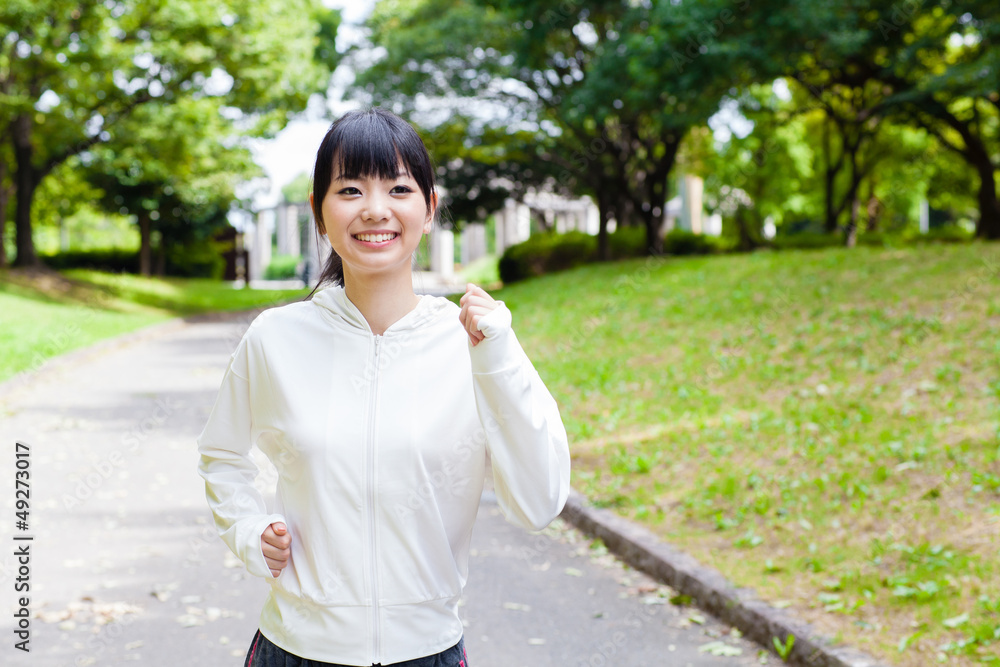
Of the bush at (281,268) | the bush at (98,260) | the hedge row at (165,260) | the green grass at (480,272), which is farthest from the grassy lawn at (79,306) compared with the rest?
the bush at (281,268)

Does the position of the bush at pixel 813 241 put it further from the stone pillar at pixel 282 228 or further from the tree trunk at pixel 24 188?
the stone pillar at pixel 282 228

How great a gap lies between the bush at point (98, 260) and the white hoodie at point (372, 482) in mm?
34776

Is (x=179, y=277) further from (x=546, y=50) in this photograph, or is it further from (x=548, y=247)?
(x=546, y=50)

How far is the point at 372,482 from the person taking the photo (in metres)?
1.71

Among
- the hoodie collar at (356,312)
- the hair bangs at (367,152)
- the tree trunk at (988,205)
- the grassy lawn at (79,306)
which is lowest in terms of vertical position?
the grassy lawn at (79,306)

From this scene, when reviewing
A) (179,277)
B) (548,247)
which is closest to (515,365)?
(548,247)

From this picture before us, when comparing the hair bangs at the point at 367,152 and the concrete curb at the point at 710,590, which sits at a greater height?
the hair bangs at the point at 367,152

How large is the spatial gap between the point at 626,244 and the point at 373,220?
22.8m

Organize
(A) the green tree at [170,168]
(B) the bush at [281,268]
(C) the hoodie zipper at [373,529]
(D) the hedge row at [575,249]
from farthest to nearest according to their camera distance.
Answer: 1. (B) the bush at [281,268]
2. (D) the hedge row at [575,249]
3. (A) the green tree at [170,168]
4. (C) the hoodie zipper at [373,529]

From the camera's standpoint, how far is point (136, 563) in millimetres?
5293

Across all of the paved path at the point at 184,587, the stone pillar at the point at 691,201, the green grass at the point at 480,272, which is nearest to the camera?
the paved path at the point at 184,587

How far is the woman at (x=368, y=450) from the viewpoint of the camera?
1711 millimetres

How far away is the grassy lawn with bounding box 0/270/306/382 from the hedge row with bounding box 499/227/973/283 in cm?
776

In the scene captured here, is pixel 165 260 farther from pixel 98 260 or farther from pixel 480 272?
pixel 480 272
